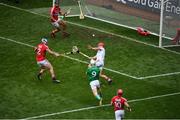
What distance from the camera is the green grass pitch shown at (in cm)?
2878

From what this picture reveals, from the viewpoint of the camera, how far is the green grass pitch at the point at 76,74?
28781 millimetres

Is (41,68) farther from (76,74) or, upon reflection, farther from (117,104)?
(117,104)

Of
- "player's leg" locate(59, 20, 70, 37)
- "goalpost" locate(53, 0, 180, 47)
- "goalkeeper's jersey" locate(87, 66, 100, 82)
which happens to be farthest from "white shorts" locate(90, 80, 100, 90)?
"player's leg" locate(59, 20, 70, 37)

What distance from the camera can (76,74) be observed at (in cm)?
3272

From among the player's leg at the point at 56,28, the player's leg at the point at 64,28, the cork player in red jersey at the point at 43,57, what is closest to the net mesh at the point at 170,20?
the player's leg at the point at 64,28

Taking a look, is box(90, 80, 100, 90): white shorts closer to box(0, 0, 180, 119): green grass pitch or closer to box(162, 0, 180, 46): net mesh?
box(0, 0, 180, 119): green grass pitch

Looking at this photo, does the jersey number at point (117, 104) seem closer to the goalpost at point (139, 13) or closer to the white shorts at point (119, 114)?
the white shorts at point (119, 114)

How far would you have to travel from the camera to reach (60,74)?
3269 centimetres

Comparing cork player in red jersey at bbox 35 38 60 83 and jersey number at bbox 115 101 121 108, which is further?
cork player in red jersey at bbox 35 38 60 83

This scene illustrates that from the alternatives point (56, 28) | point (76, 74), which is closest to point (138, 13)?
point (56, 28)

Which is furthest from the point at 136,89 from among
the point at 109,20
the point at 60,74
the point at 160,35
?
the point at 109,20

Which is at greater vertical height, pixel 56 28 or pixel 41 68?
pixel 56 28

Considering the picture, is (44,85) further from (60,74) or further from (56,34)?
(56,34)

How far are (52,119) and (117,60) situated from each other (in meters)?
7.83
